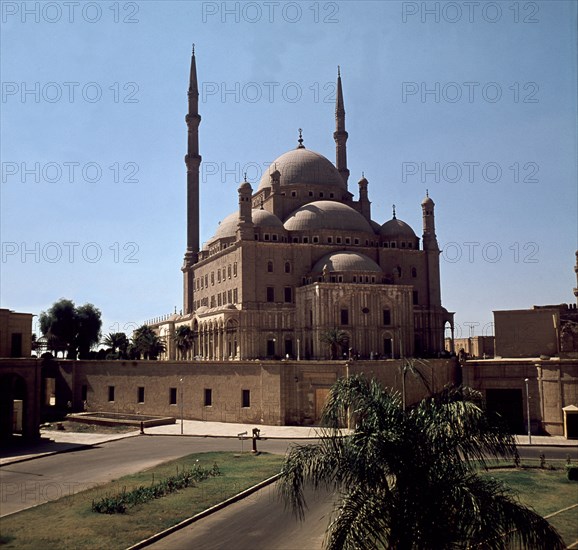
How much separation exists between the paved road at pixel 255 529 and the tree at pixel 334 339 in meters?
28.7

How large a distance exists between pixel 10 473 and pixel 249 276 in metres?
32.7

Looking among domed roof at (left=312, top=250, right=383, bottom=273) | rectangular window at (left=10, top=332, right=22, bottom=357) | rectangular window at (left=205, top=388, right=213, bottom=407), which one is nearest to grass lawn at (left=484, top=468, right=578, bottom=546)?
rectangular window at (left=205, top=388, right=213, bottom=407)

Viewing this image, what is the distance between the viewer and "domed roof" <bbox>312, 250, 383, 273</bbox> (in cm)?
5631

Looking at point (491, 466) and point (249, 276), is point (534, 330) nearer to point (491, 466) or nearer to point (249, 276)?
point (491, 466)

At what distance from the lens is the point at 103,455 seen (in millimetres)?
30734

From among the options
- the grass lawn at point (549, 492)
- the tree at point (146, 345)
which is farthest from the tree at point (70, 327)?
the grass lawn at point (549, 492)

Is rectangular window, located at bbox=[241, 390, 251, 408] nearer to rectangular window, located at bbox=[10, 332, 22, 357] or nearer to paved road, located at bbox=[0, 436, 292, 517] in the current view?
paved road, located at bbox=[0, 436, 292, 517]

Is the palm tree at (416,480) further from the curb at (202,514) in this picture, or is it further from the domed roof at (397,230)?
the domed roof at (397,230)

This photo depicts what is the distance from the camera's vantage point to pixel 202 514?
19438mm

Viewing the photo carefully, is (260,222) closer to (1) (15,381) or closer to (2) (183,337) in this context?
(2) (183,337)

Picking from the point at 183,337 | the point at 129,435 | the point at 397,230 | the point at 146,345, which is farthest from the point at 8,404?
the point at 397,230

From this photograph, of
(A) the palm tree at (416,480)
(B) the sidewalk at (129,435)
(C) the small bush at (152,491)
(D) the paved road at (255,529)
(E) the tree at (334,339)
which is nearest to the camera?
(A) the palm tree at (416,480)

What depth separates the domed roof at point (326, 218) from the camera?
61469 mm

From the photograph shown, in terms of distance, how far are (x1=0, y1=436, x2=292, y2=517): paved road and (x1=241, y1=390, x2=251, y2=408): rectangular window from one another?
19.5 feet
